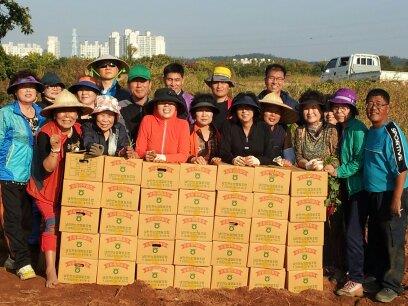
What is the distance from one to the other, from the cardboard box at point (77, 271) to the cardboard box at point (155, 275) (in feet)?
1.46

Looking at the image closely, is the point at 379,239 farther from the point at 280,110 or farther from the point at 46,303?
the point at 46,303

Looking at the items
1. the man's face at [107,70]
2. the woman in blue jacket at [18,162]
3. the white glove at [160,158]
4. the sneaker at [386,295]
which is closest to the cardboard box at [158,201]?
the white glove at [160,158]

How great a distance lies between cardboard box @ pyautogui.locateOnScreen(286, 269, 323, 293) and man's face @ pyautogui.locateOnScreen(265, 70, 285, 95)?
215 centimetres

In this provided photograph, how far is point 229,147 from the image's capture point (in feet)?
17.3

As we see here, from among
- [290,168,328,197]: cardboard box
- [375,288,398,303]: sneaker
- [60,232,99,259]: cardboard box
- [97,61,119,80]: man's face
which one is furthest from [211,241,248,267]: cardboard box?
[97,61,119,80]: man's face

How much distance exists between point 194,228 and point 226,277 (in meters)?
0.59

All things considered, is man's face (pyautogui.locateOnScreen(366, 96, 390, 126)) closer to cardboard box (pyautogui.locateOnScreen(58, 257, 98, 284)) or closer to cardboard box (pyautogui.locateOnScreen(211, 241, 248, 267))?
cardboard box (pyautogui.locateOnScreen(211, 241, 248, 267))

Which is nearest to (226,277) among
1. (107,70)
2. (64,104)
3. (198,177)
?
(198,177)

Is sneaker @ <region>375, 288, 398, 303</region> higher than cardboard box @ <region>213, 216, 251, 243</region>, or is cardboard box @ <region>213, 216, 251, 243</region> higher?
cardboard box @ <region>213, 216, 251, 243</region>

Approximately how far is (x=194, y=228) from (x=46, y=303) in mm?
1496

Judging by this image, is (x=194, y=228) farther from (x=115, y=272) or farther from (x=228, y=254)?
(x=115, y=272)

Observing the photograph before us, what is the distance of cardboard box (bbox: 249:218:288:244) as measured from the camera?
5.01 m

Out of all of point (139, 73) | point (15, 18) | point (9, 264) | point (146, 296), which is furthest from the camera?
point (15, 18)

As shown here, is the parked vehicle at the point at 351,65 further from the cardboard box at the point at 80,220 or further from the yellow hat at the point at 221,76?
the cardboard box at the point at 80,220
